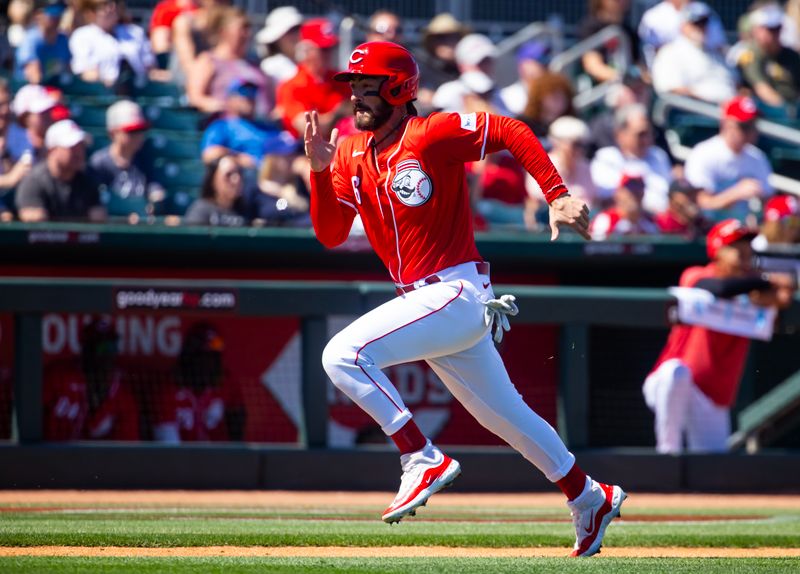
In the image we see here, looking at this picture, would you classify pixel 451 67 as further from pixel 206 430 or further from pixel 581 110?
pixel 206 430

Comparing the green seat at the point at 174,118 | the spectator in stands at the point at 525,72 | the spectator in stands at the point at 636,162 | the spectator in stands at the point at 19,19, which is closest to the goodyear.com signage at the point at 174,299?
the green seat at the point at 174,118

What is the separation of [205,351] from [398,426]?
14.1 ft

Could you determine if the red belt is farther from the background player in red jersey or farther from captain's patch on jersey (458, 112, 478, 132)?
the background player in red jersey

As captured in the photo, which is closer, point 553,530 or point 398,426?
point 398,426

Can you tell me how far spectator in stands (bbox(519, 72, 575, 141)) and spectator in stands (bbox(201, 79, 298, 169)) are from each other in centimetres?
223

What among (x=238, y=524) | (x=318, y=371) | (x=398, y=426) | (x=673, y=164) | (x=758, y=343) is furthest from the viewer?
(x=673, y=164)

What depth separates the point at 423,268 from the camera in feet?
17.6

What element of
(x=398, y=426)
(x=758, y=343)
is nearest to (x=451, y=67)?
(x=758, y=343)

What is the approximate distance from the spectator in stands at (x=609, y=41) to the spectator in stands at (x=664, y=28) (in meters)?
0.38

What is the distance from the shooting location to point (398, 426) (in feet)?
17.1

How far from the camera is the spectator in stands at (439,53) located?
1231 centimetres

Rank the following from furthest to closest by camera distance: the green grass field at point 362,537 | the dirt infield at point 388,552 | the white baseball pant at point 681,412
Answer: the white baseball pant at point 681,412
the dirt infield at point 388,552
the green grass field at point 362,537

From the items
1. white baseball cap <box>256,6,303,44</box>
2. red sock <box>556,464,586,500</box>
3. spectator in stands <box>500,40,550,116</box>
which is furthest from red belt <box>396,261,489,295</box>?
white baseball cap <box>256,6,303,44</box>

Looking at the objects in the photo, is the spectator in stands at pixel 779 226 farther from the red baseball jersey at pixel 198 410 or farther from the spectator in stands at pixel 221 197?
the red baseball jersey at pixel 198 410
